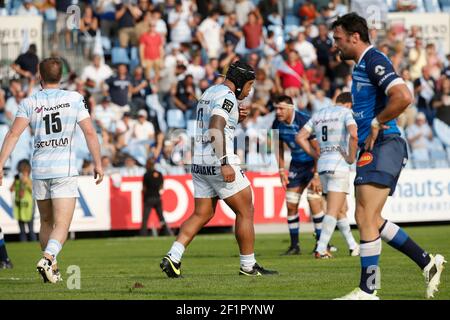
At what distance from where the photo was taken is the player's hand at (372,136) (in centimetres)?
997

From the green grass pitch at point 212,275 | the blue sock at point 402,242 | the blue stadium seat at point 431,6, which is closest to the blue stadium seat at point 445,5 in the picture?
the blue stadium seat at point 431,6

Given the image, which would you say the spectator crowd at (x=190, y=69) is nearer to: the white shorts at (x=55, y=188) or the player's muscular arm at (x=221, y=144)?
the white shorts at (x=55, y=188)

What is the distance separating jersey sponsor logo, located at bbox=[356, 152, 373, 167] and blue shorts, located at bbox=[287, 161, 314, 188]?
8.64m

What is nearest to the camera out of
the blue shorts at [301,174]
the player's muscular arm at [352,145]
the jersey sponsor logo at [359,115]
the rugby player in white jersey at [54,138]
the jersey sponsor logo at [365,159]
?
the jersey sponsor logo at [365,159]

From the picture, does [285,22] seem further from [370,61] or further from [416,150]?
A: [370,61]

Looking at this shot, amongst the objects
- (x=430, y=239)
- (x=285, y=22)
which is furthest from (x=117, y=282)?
(x=285, y=22)

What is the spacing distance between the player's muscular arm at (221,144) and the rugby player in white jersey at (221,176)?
5cm

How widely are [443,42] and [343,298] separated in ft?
81.8

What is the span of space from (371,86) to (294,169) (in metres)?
8.77

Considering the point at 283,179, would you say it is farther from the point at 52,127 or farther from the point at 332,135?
the point at 52,127

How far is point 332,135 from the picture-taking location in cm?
1720

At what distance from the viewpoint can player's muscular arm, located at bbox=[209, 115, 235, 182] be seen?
12352 millimetres

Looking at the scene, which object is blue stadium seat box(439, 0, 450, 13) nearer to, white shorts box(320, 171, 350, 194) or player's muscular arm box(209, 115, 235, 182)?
white shorts box(320, 171, 350, 194)

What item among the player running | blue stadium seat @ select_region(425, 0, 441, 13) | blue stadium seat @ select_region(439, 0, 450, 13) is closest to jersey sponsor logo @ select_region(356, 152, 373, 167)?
the player running
